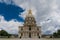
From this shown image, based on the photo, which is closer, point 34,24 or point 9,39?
point 9,39

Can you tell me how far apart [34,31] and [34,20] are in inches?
264

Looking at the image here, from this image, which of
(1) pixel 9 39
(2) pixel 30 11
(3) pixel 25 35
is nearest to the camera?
(1) pixel 9 39

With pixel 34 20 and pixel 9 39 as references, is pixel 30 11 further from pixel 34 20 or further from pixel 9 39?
pixel 9 39

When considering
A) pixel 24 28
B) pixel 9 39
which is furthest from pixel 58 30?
pixel 9 39

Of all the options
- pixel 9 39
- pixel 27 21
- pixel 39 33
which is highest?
pixel 27 21

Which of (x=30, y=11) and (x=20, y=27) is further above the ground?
(x=30, y=11)

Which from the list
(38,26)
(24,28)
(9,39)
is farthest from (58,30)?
(9,39)

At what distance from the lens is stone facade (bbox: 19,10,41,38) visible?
304ft

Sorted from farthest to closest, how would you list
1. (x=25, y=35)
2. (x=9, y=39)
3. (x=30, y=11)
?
(x=30, y=11) < (x=25, y=35) < (x=9, y=39)

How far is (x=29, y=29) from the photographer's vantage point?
94312 millimetres

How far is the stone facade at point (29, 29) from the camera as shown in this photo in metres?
92.6

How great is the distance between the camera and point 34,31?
305ft

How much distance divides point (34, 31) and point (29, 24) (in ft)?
14.5

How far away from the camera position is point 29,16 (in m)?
96.8
